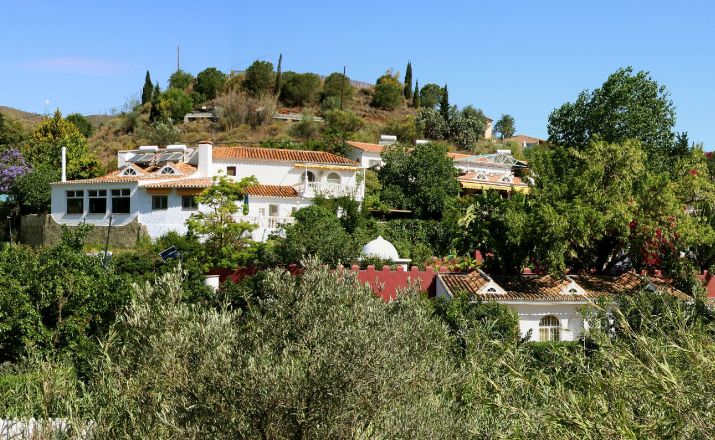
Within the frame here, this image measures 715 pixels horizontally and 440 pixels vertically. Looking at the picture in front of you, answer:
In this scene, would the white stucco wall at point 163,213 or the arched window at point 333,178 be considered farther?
the arched window at point 333,178

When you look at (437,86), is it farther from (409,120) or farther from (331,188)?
(331,188)

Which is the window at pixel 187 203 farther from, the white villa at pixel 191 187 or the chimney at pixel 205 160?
the chimney at pixel 205 160

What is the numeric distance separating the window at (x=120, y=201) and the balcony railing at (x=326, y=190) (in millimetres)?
8587

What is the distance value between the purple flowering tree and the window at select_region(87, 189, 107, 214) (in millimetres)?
6210

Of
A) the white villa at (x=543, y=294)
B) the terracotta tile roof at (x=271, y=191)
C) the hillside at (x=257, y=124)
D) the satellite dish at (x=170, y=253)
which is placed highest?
the hillside at (x=257, y=124)

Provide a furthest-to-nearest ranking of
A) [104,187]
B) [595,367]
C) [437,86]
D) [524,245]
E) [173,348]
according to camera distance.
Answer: [437,86] → [104,187] → [524,245] → [595,367] → [173,348]

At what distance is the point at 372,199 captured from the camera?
4194 cm

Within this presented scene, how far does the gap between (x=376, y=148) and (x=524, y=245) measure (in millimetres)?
26472

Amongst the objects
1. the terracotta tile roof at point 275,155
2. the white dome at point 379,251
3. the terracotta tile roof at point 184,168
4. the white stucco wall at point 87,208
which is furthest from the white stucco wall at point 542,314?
the terracotta tile roof at point 184,168

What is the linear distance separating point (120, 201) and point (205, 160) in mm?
4868

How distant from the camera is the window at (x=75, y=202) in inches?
1590

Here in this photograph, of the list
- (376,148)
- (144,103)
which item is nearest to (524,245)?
(376,148)

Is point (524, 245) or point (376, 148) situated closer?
point (524, 245)

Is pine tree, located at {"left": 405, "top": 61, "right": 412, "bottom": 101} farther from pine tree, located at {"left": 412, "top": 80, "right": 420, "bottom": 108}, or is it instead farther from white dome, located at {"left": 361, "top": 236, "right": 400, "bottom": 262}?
white dome, located at {"left": 361, "top": 236, "right": 400, "bottom": 262}
